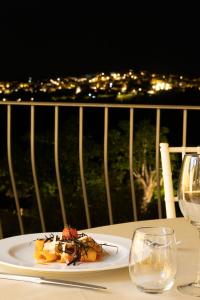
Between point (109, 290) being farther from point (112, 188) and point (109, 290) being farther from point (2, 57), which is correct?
point (2, 57)

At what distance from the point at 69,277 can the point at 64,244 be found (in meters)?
0.06

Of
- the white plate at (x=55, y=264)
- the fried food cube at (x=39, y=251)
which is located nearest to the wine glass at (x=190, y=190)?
the white plate at (x=55, y=264)

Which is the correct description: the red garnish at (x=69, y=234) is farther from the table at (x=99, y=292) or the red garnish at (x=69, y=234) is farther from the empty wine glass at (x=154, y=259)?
the empty wine glass at (x=154, y=259)

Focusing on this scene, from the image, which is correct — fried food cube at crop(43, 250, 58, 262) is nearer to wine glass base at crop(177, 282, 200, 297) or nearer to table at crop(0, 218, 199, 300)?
table at crop(0, 218, 199, 300)

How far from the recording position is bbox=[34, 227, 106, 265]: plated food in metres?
1.10

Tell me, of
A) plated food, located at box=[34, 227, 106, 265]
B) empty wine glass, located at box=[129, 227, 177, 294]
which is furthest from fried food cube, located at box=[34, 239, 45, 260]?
empty wine glass, located at box=[129, 227, 177, 294]

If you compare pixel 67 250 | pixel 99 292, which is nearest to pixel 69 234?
pixel 67 250

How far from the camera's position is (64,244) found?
43.5 inches

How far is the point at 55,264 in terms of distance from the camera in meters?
1.09

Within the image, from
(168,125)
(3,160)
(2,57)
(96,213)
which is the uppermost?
(2,57)

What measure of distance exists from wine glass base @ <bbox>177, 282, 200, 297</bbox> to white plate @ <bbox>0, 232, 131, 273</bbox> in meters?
0.11

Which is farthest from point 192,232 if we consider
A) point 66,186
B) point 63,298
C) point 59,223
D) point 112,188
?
point 66,186

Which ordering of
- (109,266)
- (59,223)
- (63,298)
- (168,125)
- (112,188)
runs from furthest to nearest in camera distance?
(112,188)
(59,223)
(168,125)
(109,266)
(63,298)

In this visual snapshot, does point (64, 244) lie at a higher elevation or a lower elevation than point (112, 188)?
higher
